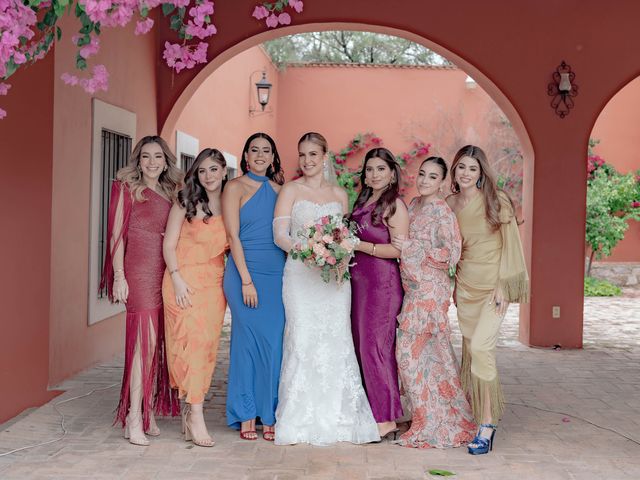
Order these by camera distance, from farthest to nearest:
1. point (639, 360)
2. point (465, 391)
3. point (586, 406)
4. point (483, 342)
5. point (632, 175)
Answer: point (632, 175)
point (639, 360)
point (586, 406)
point (465, 391)
point (483, 342)

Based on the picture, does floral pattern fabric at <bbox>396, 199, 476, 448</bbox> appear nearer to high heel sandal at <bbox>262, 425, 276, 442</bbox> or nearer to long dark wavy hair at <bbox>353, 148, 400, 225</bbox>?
long dark wavy hair at <bbox>353, 148, 400, 225</bbox>

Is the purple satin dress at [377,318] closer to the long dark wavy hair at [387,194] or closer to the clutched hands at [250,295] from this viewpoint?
the long dark wavy hair at [387,194]

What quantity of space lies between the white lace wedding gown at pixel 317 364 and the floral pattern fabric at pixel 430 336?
0.30 metres

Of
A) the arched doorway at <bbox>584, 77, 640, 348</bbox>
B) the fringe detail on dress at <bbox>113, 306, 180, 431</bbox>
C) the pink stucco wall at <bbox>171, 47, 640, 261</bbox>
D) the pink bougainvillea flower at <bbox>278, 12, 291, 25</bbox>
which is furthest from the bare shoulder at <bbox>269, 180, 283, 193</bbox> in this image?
the pink stucco wall at <bbox>171, 47, 640, 261</bbox>

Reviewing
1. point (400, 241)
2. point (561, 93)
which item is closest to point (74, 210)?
→ point (400, 241)

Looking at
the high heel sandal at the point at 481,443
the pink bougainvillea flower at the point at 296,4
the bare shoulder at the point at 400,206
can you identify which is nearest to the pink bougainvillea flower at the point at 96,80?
the pink bougainvillea flower at the point at 296,4

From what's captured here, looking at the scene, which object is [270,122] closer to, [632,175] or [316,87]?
[316,87]

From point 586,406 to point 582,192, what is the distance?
302cm

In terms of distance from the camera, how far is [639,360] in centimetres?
761

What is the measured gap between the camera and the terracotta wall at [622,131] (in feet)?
49.7

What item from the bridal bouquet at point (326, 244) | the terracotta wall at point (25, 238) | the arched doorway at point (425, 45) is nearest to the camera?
the bridal bouquet at point (326, 244)

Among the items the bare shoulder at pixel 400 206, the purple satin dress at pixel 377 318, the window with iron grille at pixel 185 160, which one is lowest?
the purple satin dress at pixel 377 318

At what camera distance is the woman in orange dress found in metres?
4.55

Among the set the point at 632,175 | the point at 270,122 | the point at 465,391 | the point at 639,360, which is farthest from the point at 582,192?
the point at 270,122
